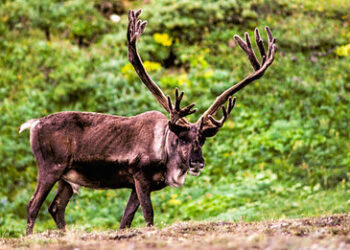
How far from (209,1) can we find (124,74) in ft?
11.0

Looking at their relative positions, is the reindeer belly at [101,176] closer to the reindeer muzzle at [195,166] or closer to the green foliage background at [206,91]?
the reindeer muzzle at [195,166]

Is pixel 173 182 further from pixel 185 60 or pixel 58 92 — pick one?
pixel 185 60

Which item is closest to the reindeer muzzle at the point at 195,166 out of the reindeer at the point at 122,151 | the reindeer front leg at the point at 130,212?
the reindeer at the point at 122,151

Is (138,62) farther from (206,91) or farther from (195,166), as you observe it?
(206,91)

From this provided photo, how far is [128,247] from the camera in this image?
14.5ft

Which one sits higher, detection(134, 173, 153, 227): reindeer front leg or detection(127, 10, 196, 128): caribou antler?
detection(127, 10, 196, 128): caribou antler

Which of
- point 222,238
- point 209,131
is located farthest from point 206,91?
point 222,238

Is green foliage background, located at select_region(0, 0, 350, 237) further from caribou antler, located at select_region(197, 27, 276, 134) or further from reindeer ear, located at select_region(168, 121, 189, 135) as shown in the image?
reindeer ear, located at select_region(168, 121, 189, 135)

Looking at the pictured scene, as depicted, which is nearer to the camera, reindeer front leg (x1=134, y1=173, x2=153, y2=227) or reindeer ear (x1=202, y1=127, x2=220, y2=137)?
reindeer front leg (x1=134, y1=173, x2=153, y2=227)

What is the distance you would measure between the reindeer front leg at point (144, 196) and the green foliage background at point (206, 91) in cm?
208

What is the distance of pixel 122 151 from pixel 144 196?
0.64 m

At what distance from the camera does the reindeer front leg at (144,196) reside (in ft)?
21.5

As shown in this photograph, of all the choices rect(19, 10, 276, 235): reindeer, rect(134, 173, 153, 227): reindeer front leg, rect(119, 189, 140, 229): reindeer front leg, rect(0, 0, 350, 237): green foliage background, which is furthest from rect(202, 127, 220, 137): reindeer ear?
rect(0, 0, 350, 237): green foliage background

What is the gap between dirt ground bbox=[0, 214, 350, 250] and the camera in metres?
4.27
